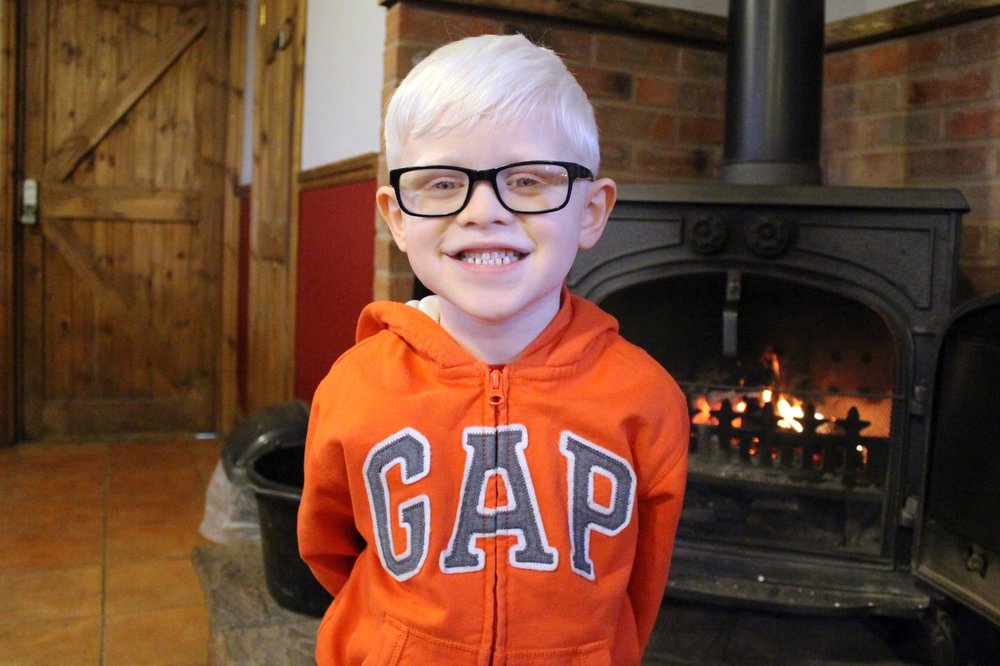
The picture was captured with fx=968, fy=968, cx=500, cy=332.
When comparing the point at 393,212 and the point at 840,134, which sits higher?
the point at 840,134

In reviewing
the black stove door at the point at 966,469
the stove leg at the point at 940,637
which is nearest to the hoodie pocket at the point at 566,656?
the black stove door at the point at 966,469

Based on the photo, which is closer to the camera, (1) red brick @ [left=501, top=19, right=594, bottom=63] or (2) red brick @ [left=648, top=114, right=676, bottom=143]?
(1) red brick @ [left=501, top=19, right=594, bottom=63]

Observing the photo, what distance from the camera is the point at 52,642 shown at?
1.97 metres

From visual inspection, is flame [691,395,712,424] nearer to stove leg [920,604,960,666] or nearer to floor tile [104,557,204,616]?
stove leg [920,604,960,666]

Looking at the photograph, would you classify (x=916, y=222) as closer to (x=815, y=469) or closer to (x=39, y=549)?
(x=815, y=469)

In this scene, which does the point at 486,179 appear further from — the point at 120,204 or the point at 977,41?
the point at 120,204

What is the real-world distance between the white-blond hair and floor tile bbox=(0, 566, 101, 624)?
173cm

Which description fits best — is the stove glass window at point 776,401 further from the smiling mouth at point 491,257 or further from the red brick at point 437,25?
the smiling mouth at point 491,257

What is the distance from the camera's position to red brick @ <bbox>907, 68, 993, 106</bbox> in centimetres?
173

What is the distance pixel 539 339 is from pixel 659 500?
0.61 feet

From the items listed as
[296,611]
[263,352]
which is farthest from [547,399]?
[263,352]

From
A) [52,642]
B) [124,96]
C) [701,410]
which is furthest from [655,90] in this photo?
[124,96]

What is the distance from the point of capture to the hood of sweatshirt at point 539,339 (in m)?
0.86

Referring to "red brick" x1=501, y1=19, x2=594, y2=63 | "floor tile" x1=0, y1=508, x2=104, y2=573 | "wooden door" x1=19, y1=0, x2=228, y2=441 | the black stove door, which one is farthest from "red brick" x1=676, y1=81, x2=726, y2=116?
"wooden door" x1=19, y1=0, x2=228, y2=441
